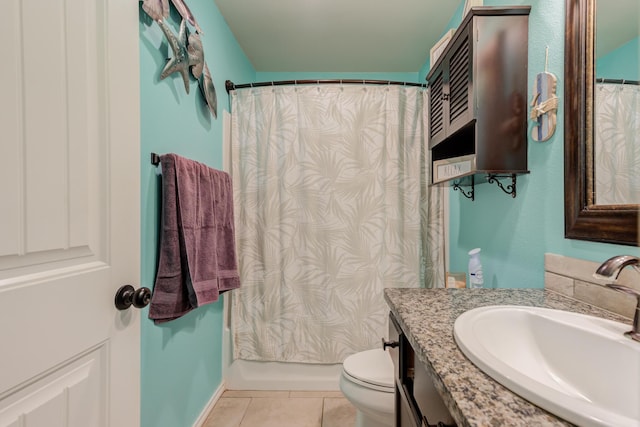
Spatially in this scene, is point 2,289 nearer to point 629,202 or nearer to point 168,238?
point 168,238

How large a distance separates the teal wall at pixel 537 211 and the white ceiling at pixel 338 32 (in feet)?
2.11

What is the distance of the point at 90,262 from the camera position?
65cm

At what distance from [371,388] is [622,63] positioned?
131 centimetres

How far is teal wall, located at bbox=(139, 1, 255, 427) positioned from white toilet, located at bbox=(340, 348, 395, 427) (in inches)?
31.2

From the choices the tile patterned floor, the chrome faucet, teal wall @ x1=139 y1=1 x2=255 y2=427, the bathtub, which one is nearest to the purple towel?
teal wall @ x1=139 y1=1 x2=255 y2=427

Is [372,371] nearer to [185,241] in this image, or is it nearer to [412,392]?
[412,392]

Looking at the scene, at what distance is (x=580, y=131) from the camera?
831mm

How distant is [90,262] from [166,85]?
0.90 meters

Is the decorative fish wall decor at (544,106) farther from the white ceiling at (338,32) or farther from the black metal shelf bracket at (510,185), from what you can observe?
the white ceiling at (338,32)

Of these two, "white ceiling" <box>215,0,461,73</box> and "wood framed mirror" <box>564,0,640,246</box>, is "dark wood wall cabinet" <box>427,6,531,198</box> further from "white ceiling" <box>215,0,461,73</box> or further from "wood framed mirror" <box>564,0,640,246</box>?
"white ceiling" <box>215,0,461,73</box>

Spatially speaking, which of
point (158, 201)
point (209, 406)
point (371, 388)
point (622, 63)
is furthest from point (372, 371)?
point (622, 63)

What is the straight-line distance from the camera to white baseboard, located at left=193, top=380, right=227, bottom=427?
1584 mm

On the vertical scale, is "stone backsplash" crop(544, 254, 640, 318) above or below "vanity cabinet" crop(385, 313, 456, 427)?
above

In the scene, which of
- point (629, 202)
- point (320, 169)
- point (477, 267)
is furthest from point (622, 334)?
point (320, 169)
